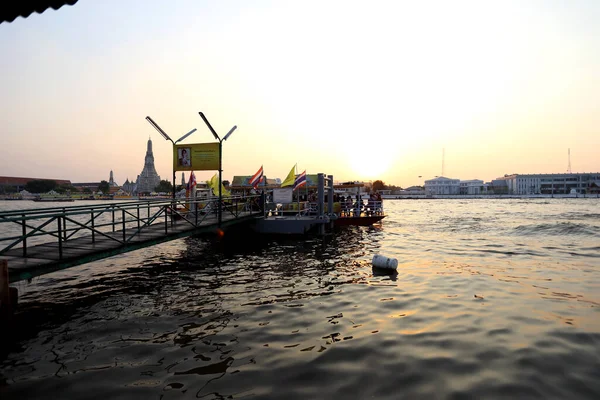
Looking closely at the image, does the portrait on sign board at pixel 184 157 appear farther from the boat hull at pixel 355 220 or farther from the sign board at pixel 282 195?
the boat hull at pixel 355 220

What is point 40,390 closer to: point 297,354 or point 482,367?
point 297,354

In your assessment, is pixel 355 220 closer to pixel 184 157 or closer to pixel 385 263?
pixel 184 157

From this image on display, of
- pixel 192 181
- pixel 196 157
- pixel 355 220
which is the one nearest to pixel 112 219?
pixel 196 157

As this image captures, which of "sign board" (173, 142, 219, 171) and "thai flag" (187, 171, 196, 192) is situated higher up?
A: "sign board" (173, 142, 219, 171)

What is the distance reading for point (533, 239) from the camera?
23.4m

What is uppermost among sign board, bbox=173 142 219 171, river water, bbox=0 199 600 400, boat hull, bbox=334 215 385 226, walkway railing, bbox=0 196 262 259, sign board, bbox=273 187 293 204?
sign board, bbox=173 142 219 171

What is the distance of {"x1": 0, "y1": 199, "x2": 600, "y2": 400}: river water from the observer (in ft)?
17.9

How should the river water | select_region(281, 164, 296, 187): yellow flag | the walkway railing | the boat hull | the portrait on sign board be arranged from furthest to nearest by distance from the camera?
1. the boat hull
2. select_region(281, 164, 296, 187): yellow flag
3. the portrait on sign board
4. the walkway railing
5. the river water

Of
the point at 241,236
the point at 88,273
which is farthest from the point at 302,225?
the point at 88,273

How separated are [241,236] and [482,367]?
800 inches

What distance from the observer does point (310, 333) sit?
746cm

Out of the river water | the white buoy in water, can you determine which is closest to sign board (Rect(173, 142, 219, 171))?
the river water

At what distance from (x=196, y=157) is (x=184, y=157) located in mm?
910

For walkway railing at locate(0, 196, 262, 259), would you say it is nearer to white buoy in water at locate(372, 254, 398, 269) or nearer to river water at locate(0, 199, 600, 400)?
river water at locate(0, 199, 600, 400)
